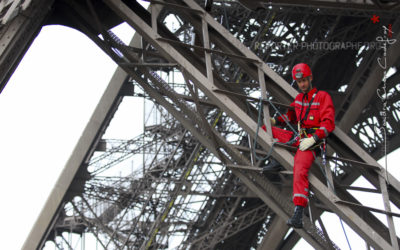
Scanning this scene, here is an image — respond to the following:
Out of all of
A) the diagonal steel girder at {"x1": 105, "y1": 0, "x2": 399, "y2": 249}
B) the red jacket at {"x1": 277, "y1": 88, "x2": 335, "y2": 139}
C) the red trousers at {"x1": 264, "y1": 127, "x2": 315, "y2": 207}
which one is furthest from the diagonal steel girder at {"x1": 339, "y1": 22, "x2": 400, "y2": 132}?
the red trousers at {"x1": 264, "y1": 127, "x2": 315, "y2": 207}

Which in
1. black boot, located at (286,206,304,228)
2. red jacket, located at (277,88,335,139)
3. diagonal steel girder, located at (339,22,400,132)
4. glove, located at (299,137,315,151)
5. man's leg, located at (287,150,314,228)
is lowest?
black boot, located at (286,206,304,228)

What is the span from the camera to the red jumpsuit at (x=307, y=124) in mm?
11016

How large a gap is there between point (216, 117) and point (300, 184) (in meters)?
10.2

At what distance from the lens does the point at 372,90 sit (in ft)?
64.8

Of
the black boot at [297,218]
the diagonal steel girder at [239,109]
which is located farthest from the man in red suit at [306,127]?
the diagonal steel girder at [239,109]

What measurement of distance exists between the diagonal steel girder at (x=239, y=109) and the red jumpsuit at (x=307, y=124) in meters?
0.22

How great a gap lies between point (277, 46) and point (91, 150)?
18.7ft

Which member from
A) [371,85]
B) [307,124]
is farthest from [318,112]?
[371,85]

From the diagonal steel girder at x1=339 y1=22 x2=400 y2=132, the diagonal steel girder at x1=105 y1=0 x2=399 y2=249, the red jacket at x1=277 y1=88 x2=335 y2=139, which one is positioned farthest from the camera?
the diagonal steel girder at x1=339 y1=22 x2=400 y2=132

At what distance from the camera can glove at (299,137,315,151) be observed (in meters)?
11.1

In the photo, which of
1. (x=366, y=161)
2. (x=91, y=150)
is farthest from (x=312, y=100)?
(x=91, y=150)

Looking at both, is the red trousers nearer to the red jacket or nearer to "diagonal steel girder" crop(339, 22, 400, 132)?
the red jacket

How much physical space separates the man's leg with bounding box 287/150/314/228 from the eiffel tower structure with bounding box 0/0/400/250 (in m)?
0.20

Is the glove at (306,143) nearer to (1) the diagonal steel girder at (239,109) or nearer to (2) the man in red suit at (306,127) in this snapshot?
(2) the man in red suit at (306,127)
